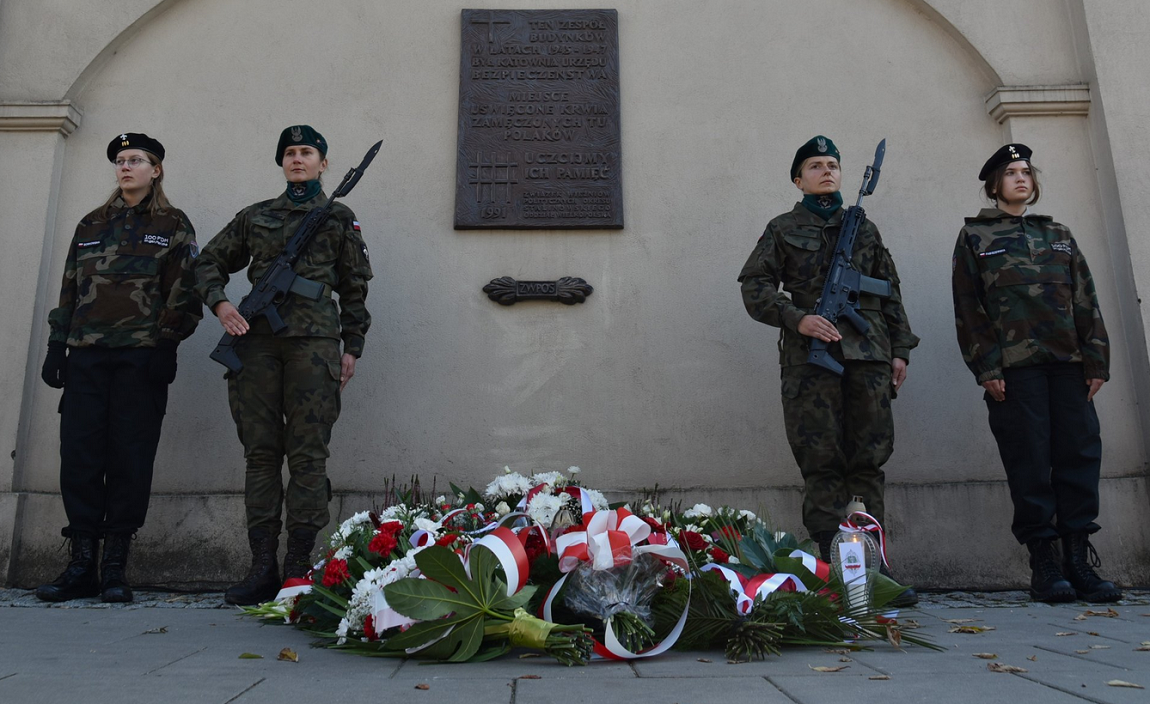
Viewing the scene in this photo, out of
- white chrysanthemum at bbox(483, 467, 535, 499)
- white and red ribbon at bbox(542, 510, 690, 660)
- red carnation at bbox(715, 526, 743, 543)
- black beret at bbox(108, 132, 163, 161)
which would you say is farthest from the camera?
black beret at bbox(108, 132, 163, 161)

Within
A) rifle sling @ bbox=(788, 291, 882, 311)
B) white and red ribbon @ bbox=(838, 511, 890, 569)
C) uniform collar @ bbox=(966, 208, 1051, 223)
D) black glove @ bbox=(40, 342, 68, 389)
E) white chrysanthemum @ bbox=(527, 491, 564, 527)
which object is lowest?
white and red ribbon @ bbox=(838, 511, 890, 569)

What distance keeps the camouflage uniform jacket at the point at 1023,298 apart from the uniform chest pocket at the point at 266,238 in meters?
3.14

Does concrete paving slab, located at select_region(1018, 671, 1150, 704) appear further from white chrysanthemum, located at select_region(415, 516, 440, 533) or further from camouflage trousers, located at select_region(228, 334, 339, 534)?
camouflage trousers, located at select_region(228, 334, 339, 534)

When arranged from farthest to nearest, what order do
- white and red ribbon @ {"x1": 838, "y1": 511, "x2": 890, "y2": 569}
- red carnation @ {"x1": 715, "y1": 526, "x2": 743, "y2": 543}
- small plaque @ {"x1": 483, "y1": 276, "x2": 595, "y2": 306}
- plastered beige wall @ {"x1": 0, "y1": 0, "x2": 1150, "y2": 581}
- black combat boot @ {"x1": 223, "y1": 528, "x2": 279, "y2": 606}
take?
1. small plaque @ {"x1": 483, "y1": 276, "x2": 595, "y2": 306}
2. plastered beige wall @ {"x1": 0, "y1": 0, "x2": 1150, "y2": 581}
3. black combat boot @ {"x1": 223, "y1": 528, "x2": 279, "y2": 606}
4. red carnation @ {"x1": 715, "y1": 526, "x2": 743, "y2": 543}
5. white and red ribbon @ {"x1": 838, "y1": 511, "x2": 890, "y2": 569}

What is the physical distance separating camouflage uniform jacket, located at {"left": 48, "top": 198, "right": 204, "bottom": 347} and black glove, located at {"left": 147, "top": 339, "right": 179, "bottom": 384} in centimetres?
4

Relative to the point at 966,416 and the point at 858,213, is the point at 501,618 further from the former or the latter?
the point at 966,416

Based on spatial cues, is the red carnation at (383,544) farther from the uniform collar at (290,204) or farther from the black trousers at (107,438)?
the uniform collar at (290,204)

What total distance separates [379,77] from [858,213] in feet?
8.92

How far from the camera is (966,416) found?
446 cm

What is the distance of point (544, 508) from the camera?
2.87 metres

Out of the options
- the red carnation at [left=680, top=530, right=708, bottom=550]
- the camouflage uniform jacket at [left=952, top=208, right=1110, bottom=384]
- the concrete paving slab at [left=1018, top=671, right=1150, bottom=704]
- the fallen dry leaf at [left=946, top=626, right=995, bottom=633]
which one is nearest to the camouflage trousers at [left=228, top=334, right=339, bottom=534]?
the red carnation at [left=680, top=530, right=708, bottom=550]

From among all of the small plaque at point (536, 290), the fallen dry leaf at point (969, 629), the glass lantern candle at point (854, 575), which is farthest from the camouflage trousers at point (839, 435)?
the small plaque at point (536, 290)

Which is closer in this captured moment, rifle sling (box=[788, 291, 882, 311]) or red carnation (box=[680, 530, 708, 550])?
red carnation (box=[680, 530, 708, 550])

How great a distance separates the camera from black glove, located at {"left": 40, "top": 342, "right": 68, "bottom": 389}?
12.5 ft
